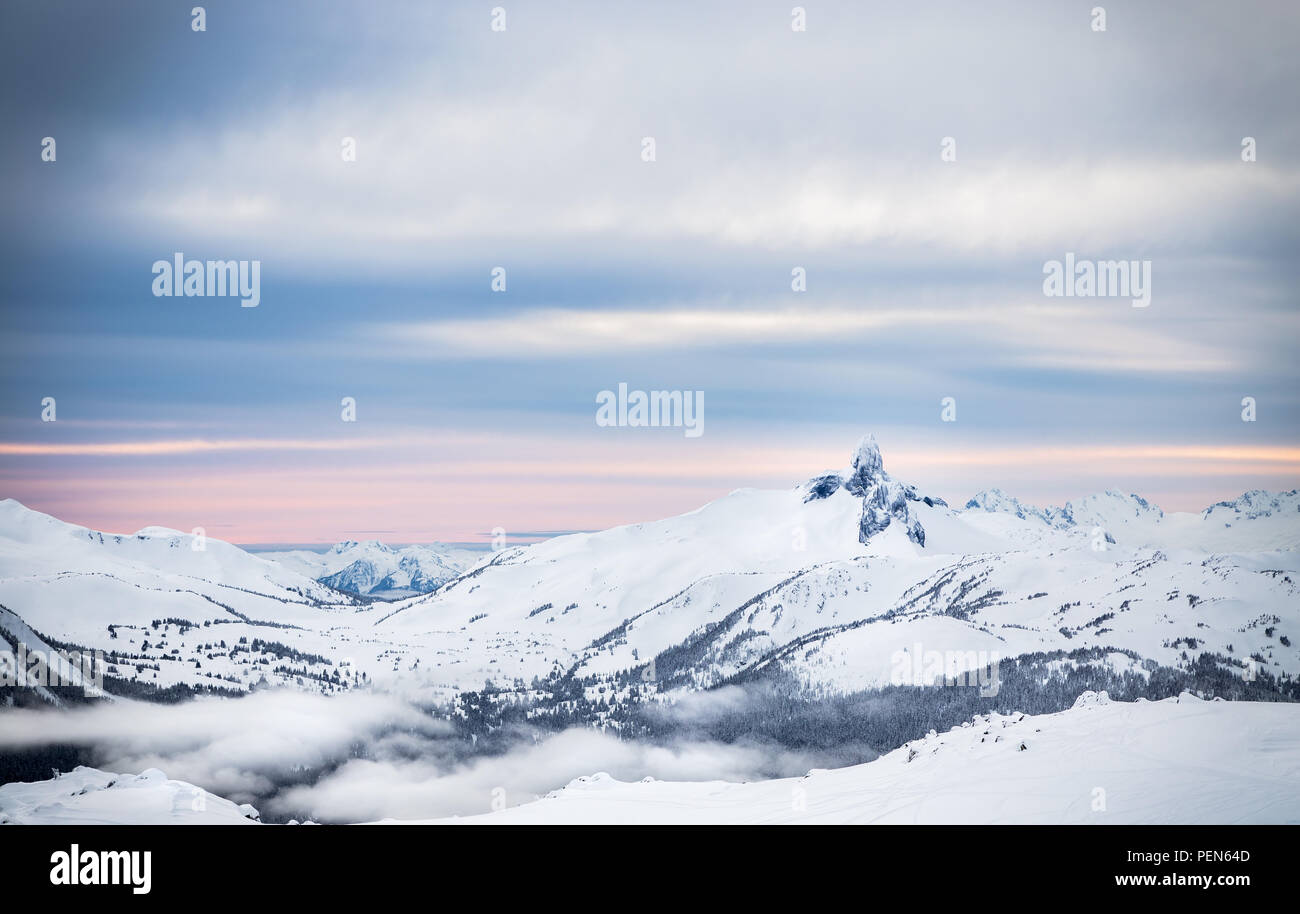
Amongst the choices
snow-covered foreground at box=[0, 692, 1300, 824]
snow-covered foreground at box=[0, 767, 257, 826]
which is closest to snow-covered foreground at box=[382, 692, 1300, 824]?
snow-covered foreground at box=[0, 692, 1300, 824]

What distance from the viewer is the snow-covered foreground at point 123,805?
55.7 meters

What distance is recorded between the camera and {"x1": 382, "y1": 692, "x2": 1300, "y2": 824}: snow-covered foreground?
39.5 meters

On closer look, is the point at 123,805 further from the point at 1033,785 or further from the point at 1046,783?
the point at 1046,783

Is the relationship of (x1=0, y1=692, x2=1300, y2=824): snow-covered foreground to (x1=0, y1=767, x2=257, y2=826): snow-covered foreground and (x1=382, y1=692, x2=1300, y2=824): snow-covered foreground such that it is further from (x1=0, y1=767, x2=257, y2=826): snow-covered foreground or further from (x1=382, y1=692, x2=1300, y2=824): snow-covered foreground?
(x1=0, y1=767, x2=257, y2=826): snow-covered foreground

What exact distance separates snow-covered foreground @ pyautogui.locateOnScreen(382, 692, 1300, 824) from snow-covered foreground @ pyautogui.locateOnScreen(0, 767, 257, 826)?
25.0 m

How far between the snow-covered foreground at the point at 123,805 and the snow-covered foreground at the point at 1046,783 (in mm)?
25018

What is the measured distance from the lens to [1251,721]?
5097cm

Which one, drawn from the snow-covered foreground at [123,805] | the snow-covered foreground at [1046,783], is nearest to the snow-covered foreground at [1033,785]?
the snow-covered foreground at [1046,783]

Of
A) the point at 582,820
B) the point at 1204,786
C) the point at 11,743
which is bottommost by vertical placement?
the point at 11,743
